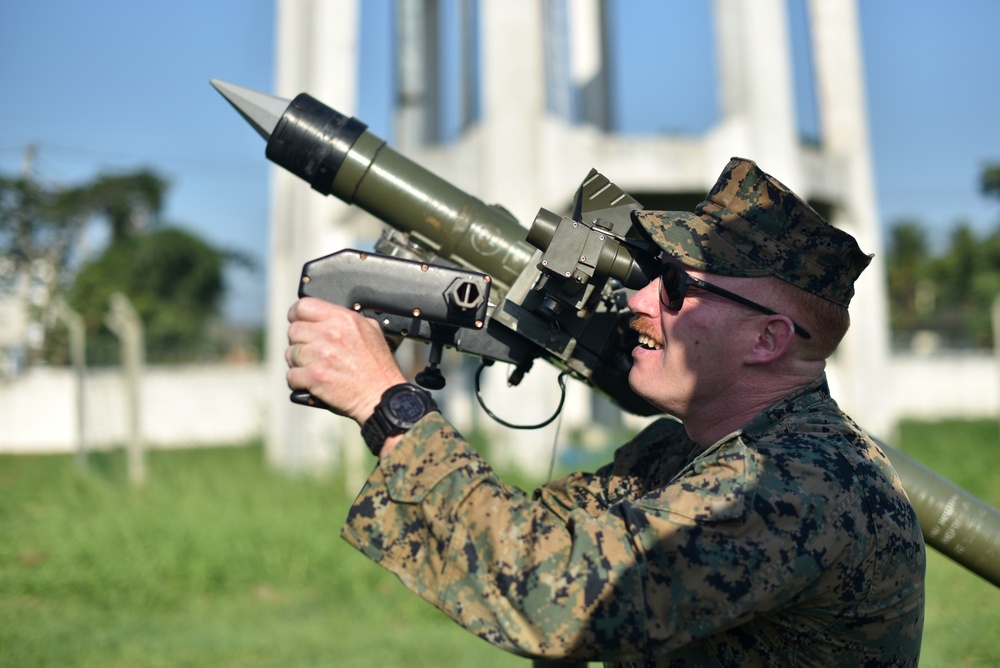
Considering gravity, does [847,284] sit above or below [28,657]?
above

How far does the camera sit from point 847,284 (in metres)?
1.81

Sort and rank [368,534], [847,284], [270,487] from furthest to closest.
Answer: [270,487] → [847,284] → [368,534]

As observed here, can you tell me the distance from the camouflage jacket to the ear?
0.17 m

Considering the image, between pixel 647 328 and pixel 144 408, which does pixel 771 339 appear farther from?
pixel 144 408

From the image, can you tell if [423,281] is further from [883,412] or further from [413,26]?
[413,26]

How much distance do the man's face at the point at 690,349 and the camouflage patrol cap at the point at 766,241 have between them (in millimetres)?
51

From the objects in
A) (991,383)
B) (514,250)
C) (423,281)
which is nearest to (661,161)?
(514,250)

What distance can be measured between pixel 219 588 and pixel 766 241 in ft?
18.2

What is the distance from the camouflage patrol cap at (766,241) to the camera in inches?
70.0

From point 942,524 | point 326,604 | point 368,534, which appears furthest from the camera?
point 326,604

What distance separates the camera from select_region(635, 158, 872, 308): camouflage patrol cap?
178 centimetres

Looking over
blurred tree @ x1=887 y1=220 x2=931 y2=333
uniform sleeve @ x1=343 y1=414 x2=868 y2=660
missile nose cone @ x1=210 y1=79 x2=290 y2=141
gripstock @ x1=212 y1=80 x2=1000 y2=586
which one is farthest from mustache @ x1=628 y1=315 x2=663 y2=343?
blurred tree @ x1=887 y1=220 x2=931 y2=333

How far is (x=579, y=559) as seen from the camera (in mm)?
1429

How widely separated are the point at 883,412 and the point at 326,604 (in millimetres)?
8172
